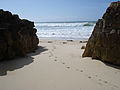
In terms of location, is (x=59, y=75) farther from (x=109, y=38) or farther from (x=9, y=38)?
(x=9, y=38)

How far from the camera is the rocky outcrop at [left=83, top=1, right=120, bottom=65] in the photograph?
20.2 ft

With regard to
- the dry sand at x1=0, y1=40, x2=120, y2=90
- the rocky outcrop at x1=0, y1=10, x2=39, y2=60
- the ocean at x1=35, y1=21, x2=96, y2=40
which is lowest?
the ocean at x1=35, y1=21, x2=96, y2=40

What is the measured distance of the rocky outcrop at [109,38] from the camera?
614cm

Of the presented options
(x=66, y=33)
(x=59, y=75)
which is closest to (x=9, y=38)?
(x=59, y=75)

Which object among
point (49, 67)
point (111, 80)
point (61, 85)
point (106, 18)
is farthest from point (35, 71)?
point (106, 18)

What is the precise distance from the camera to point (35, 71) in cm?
543

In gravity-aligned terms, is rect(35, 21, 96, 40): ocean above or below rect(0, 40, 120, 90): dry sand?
below

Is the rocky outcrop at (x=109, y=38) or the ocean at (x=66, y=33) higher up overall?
the rocky outcrop at (x=109, y=38)

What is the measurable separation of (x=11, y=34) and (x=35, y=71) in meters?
2.53

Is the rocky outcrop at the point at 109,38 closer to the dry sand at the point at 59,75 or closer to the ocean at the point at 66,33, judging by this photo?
the dry sand at the point at 59,75

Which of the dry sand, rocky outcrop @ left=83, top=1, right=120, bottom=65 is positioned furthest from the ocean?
the dry sand

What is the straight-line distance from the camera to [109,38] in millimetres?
6332

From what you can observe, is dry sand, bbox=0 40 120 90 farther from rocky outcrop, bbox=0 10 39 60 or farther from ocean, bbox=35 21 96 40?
ocean, bbox=35 21 96 40

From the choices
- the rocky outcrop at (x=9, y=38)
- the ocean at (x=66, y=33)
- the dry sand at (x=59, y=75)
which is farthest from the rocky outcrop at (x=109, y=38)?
the ocean at (x=66, y=33)
